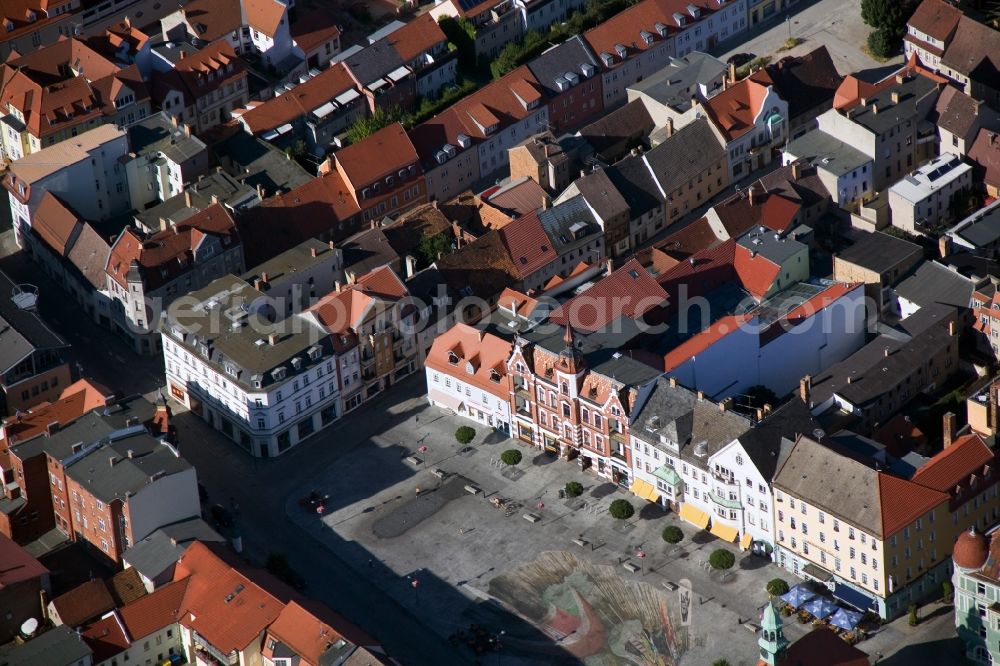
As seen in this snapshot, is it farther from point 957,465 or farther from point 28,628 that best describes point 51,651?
point 957,465

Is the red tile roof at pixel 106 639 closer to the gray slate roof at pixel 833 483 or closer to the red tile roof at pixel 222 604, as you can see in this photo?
the red tile roof at pixel 222 604

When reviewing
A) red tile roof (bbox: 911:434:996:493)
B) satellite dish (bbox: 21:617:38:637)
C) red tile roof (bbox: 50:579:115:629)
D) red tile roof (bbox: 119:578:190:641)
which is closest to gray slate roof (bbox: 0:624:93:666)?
red tile roof (bbox: 50:579:115:629)

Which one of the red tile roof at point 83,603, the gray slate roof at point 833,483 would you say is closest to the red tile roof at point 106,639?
the red tile roof at point 83,603

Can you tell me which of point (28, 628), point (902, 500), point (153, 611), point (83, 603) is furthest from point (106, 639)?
point (902, 500)

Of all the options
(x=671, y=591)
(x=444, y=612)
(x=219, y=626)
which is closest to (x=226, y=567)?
(x=219, y=626)

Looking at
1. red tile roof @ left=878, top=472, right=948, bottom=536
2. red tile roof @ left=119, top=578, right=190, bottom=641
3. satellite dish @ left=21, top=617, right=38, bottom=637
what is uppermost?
red tile roof @ left=878, top=472, right=948, bottom=536

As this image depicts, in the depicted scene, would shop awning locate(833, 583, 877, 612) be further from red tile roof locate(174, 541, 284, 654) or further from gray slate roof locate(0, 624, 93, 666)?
gray slate roof locate(0, 624, 93, 666)
